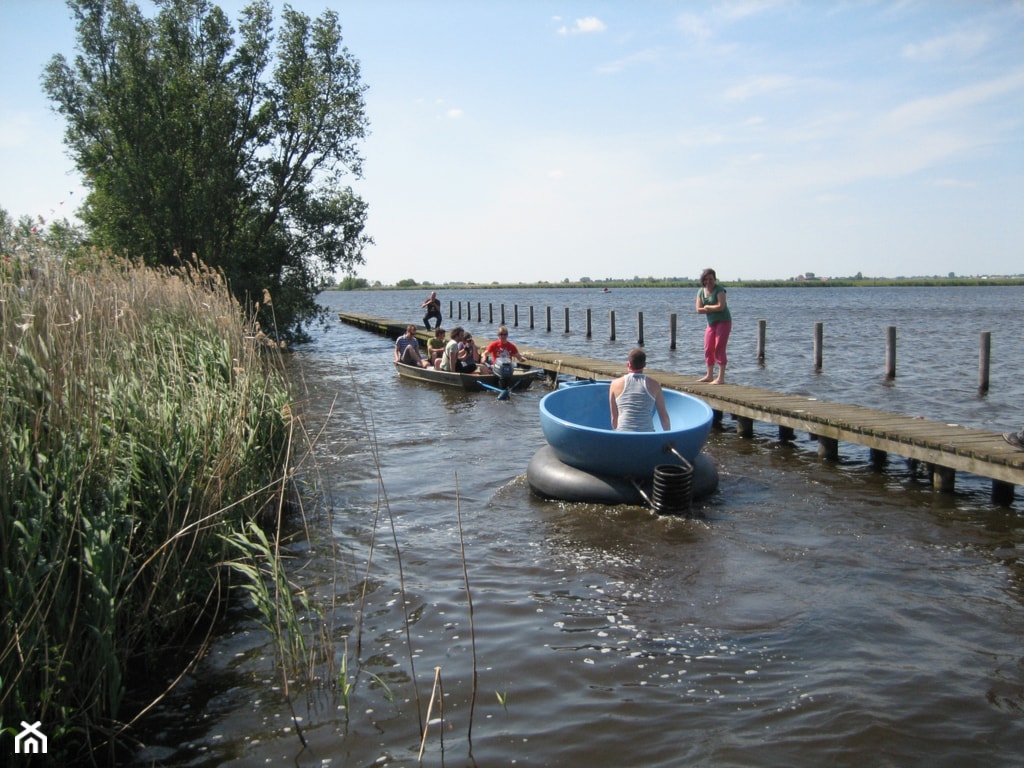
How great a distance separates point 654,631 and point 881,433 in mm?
5323

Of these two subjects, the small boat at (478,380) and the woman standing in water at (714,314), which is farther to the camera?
the small boat at (478,380)

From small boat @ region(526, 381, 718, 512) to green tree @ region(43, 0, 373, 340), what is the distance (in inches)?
696

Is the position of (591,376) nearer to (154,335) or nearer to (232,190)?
(154,335)

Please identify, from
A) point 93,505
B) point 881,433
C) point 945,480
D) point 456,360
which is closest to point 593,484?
point 881,433

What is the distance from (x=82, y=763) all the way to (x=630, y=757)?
2.58m

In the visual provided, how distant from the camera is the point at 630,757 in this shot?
404cm

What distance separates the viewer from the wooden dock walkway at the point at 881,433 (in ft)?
27.3

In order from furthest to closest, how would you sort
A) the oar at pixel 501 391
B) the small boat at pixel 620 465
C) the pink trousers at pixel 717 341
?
1. the oar at pixel 501 391
2. the pink trousers at pixel 717 341
3. the small boat at pixel 620 465

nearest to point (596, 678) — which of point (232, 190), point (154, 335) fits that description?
point (154, 335)

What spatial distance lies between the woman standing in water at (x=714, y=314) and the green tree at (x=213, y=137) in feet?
50.0

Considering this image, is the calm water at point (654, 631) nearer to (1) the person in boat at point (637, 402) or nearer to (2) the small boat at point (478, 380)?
(1) the person in boat at point (637, 402)

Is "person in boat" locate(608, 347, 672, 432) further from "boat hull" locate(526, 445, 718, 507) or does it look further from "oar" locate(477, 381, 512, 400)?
"oar" locate(477, 381, 512, 400)

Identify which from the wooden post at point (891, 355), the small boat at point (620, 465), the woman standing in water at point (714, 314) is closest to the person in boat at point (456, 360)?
the woman standing in water at point (714, 314)

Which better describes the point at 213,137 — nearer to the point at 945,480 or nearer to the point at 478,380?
the point at 478,380
